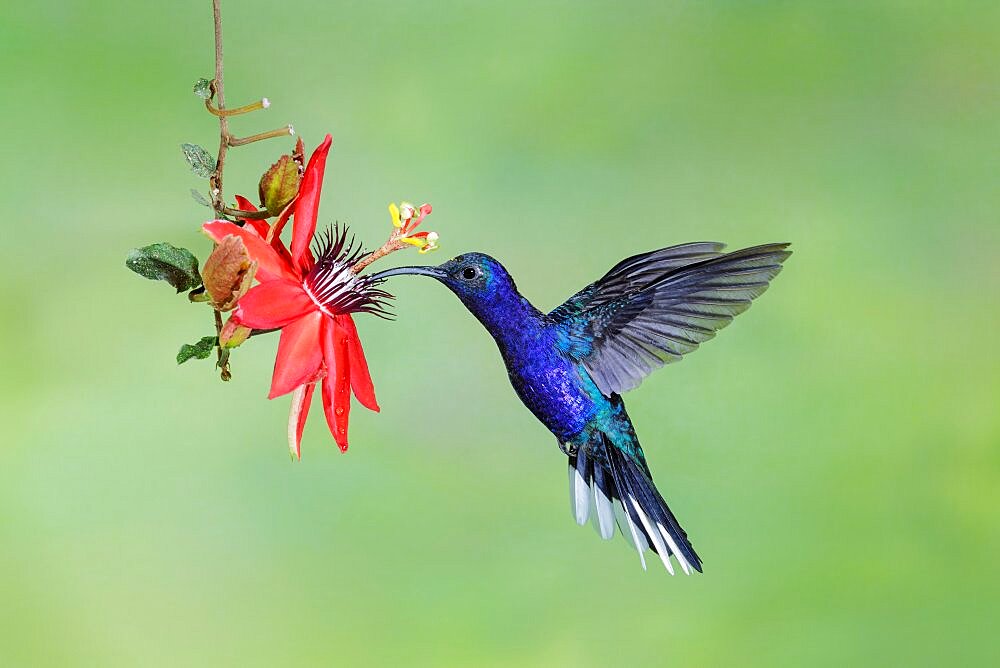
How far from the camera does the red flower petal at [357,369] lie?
0.79m

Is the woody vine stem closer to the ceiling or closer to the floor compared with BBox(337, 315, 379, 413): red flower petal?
closer to the ceiling

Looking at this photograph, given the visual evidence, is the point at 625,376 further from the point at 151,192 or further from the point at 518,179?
the point at 151,192

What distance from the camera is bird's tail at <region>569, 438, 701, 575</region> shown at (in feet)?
3.13

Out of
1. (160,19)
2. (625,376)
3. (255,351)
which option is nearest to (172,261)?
(625,376)

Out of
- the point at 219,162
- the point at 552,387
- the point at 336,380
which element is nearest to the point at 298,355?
the point at 336,380

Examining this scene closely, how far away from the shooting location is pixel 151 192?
1.58m

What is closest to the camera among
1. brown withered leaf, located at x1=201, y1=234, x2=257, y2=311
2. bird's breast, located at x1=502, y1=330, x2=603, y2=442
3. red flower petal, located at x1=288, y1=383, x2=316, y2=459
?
brown withered leaf, located at x1=201, y1=234, x2=257, y2=311

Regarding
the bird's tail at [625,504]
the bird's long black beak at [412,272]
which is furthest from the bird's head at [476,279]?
the bird's tail at [625,504]

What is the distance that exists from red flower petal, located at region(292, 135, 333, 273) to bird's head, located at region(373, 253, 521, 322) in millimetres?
85

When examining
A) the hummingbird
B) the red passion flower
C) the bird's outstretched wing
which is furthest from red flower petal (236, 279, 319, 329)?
the bird's outstretched wing

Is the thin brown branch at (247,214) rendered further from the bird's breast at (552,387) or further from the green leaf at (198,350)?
the bird's breast at (552,387)

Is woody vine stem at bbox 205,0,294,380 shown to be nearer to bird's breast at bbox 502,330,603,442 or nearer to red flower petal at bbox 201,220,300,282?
red flower petal at bbox 201,220,300,282

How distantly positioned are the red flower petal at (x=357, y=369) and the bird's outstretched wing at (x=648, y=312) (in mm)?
188

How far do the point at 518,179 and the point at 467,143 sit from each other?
0.31ft
